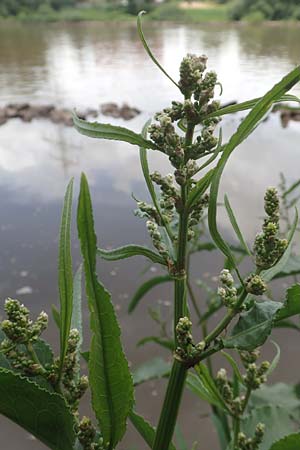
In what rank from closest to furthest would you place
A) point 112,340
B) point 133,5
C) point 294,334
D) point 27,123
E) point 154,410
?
point 112,340 < point 154,410 < point 294,334 < point 27,123 < point 133,5

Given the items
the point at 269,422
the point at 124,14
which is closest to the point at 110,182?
the point at 269,422

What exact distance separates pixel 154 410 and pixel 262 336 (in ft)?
4.10

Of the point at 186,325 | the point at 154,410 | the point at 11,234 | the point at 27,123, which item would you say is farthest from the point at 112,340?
the point at 27,123

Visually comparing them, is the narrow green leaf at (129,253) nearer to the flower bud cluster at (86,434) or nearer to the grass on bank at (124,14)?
the flower bud cluster at (86,434)

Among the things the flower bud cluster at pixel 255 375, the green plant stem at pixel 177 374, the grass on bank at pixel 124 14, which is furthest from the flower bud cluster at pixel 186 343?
the grass on bank at pixel 124 14

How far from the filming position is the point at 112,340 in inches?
9.2

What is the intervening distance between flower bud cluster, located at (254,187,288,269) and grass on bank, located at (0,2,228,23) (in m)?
11.6

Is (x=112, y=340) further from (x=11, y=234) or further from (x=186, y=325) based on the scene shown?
(x=11, y=234)

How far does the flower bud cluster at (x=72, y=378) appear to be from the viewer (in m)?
0.27

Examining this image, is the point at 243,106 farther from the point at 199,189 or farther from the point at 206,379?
the point at 206,379

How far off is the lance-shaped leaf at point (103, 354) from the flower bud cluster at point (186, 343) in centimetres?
3

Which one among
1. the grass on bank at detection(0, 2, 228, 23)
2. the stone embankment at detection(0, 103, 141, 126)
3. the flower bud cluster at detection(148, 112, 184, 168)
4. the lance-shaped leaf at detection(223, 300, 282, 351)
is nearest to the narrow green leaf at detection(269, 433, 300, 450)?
the lance-shaped leaf at detection(223, 300, 282, 351)

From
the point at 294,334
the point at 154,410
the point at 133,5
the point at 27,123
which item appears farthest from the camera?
the point at 133,5

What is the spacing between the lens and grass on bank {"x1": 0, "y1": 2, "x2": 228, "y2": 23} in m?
12.0
